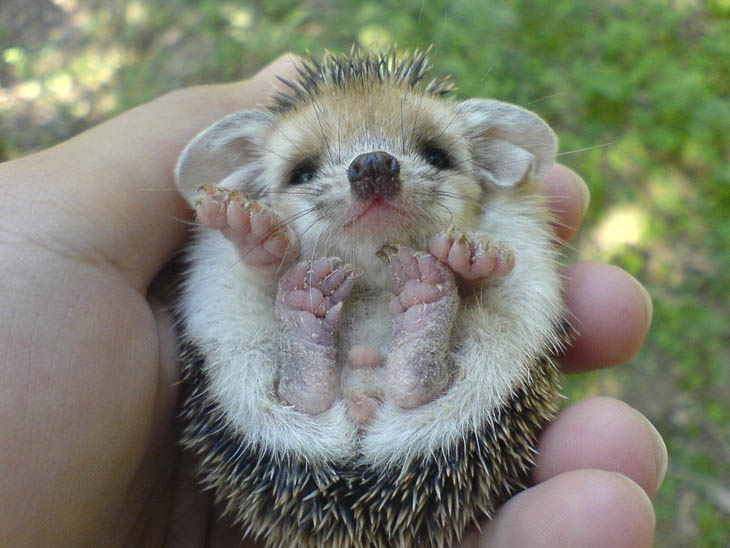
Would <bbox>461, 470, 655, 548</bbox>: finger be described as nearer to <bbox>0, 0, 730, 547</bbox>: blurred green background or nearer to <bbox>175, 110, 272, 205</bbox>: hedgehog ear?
<bbox>175, 110, 272, 205</bbox>: hedgehog ear

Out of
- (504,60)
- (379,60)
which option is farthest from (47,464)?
(504,60)

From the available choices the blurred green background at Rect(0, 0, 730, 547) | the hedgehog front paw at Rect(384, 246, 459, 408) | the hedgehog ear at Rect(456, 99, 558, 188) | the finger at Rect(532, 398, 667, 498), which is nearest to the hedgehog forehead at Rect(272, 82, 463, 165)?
the hedgehog ear at Rect(456, 99, 558, 188)

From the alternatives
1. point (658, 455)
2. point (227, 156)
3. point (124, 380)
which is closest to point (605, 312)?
point (658, 455)

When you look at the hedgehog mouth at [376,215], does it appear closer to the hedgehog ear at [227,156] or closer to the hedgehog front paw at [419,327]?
the hedgehog front paw at [419,327]

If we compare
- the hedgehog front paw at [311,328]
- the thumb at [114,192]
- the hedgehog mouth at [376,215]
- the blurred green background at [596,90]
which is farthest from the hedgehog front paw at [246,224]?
the blurred green background at [596,90]

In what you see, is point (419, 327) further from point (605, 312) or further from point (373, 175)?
point (605, 312)

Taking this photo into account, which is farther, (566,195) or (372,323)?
(566,195)

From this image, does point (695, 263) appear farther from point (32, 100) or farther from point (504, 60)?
point (32, 100)
